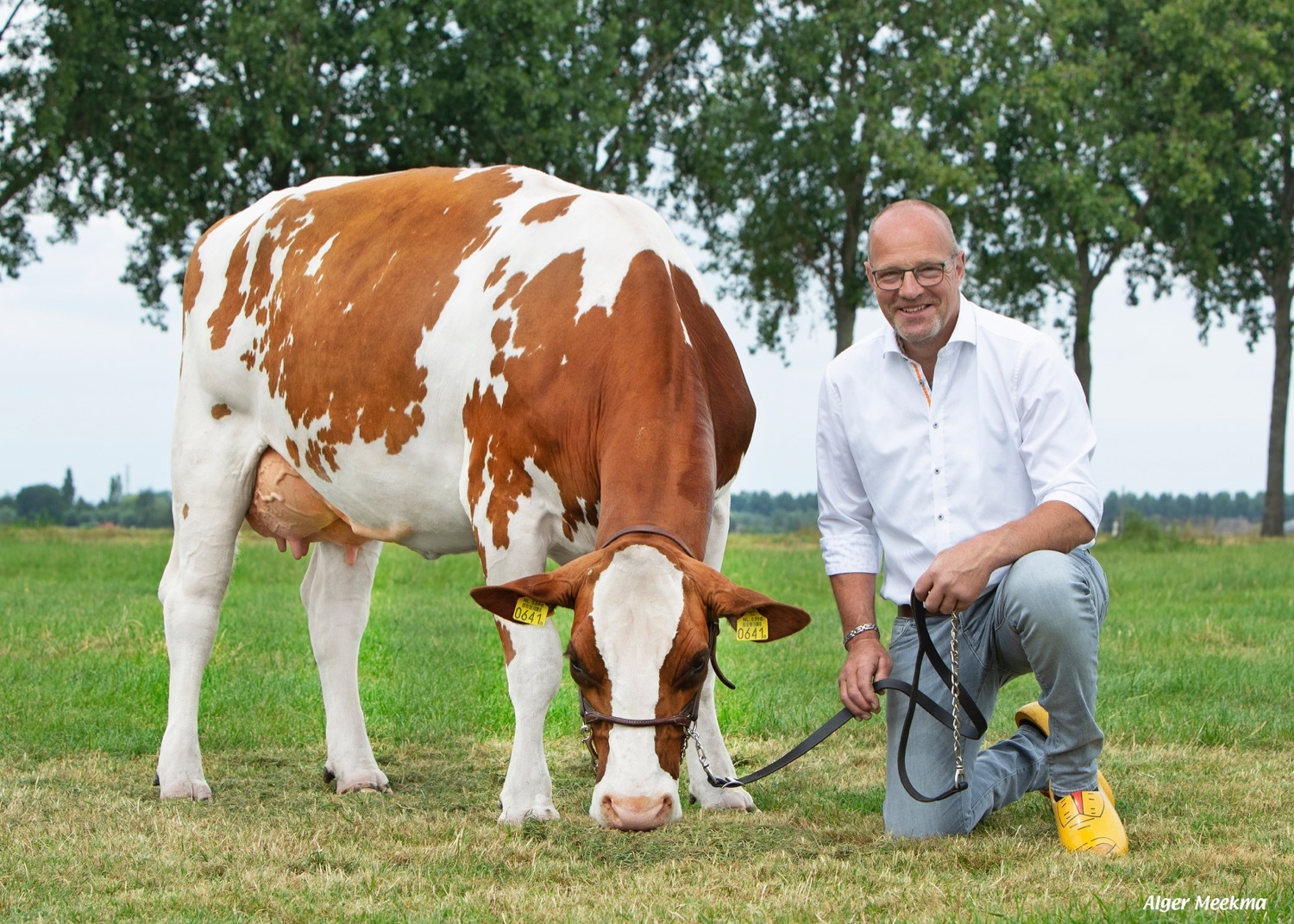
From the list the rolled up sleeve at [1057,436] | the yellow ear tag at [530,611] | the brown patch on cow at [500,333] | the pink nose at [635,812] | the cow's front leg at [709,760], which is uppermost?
the brown patch on cow at [500,333]

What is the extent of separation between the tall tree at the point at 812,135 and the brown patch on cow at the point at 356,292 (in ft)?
76.2

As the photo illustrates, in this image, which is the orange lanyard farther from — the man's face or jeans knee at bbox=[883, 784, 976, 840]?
jeans knee at bbox=[883, 784, 976, 840]

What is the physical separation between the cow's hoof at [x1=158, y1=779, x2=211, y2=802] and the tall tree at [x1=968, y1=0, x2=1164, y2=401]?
83.7ft

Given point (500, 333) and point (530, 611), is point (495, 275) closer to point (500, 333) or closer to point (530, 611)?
point (500, 333)

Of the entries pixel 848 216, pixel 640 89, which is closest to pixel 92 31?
pixel 640 89

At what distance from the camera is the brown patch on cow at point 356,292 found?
5840mm

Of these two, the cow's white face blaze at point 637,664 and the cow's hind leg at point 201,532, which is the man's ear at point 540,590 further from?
the cow's hind leg at point 201,532

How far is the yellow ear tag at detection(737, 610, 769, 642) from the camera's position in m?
4.27

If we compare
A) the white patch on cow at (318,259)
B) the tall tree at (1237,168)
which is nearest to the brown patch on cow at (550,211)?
the white patch on cow at (318,259)

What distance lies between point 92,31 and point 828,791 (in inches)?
826

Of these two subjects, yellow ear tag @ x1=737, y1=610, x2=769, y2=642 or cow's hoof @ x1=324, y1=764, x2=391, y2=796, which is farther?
cow's hoof @ x1=324, y1=764, x2=391, y2=796

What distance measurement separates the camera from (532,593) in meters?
4.34

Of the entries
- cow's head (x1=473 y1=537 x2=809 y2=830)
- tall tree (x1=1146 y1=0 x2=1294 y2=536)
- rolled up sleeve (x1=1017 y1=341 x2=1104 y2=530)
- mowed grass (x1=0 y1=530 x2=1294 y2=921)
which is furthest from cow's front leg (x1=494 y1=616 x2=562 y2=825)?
tall tree (x1=1146 y1=0 x2=1294 y2=536)

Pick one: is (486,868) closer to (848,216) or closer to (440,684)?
(440,684)
